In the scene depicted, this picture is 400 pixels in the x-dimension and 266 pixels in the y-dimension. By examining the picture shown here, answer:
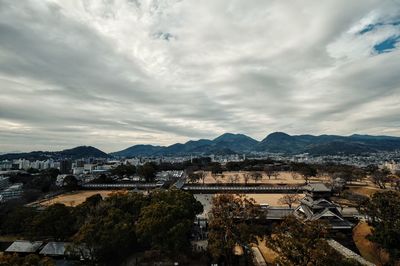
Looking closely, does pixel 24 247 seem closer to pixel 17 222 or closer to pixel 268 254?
pixel 17 222

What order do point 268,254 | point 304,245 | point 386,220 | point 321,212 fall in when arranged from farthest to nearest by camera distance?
1. point 321,212
2. point 268,254
3. point 386,220
4. point 304,245

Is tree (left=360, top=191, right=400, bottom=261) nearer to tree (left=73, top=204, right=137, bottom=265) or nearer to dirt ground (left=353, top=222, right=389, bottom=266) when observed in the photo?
dirt ground (left=353, top=222, right=389, bottom=266)

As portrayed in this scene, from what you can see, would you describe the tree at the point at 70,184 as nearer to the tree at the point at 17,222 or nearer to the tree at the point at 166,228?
the tree at the point at 17,222

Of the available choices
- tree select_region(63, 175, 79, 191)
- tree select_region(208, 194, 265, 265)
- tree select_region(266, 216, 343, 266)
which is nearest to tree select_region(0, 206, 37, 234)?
tree select_region(208, 194, 265, 265)

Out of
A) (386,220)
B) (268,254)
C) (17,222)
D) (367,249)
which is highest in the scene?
(386,220)

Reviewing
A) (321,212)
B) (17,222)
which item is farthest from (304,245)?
(17,222)

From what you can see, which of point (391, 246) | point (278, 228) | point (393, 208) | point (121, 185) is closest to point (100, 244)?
point (278, 228)

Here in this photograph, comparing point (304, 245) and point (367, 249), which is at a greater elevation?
point (304, 245)

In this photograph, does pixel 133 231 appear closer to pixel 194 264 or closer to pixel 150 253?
pixel 150 253
